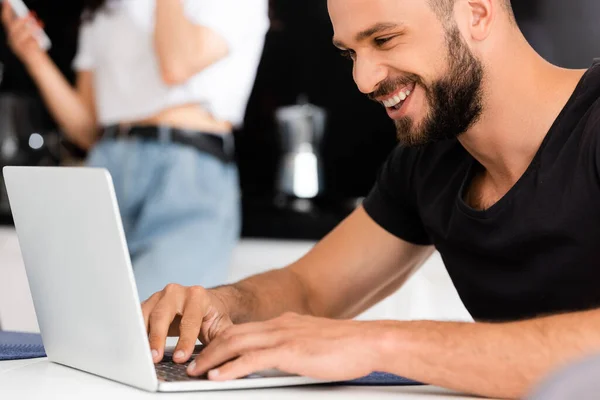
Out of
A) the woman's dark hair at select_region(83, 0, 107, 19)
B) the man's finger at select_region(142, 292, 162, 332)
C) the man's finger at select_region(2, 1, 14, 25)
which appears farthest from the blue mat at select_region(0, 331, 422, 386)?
the man's finger at select_region(2, 1, 14, 25)

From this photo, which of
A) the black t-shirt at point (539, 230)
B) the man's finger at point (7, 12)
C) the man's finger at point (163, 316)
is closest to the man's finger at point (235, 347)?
the man's finger at point (163, 316)

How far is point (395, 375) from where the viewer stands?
101cm

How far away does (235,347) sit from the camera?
0.93 metres

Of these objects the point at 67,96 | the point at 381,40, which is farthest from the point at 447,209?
the point at 67,96

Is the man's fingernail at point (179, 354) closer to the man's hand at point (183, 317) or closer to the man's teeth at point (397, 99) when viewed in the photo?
the man's hand at point (183, 317)

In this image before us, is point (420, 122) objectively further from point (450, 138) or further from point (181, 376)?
point (181, 376)

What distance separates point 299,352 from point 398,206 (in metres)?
0.67

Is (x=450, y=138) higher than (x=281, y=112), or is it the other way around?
(x=450, y=138)

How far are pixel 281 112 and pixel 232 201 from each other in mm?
914

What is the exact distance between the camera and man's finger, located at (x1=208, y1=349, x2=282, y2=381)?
907 millimetres

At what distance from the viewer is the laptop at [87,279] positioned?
870 mm

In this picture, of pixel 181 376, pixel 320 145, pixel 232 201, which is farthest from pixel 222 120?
pixel 181 376

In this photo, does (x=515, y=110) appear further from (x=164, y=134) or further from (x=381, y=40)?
(x=164, y=134)

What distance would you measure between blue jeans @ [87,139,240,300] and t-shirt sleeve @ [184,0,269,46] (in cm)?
32
